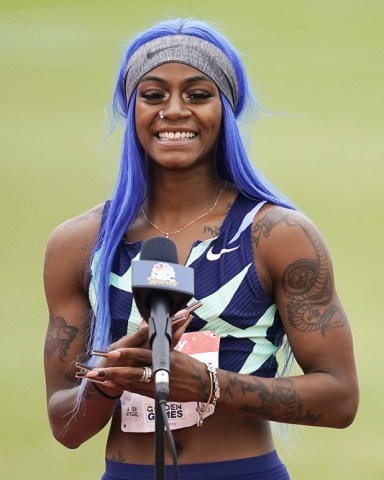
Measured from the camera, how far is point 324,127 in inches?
235

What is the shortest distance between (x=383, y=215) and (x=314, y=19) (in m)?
1.20

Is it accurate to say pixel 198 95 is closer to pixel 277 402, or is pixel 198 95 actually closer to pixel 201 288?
pixel 201 288

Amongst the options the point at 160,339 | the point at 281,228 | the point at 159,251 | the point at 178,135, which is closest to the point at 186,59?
the point at 178,135

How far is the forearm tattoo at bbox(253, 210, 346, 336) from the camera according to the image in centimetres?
271

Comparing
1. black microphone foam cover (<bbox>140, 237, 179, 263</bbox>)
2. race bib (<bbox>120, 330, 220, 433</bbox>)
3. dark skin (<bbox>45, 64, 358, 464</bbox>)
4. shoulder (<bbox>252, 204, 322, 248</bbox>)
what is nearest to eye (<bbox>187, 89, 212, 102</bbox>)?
dark skin (<bbox>45, 64, 358, 464</bbox>)

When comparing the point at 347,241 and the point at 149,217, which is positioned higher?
the point at 347,241

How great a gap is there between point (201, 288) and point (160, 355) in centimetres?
76

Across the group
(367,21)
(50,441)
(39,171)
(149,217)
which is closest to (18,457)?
(50,441)

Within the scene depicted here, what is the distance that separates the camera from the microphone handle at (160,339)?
194cm

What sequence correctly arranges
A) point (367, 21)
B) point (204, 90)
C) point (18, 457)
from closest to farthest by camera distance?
Result: 1. point (204, 90)
2. point (18, 457)
3. point (367, 21)

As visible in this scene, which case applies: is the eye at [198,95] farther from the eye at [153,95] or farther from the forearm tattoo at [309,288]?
the forearm tattoo at [309,288]

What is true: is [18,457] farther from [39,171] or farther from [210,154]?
[210,154]

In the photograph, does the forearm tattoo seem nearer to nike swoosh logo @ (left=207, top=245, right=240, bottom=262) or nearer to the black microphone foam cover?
nike swoosh logo @ (left=207, top=245, right=240, bottom=262)

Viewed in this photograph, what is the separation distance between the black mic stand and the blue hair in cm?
72
